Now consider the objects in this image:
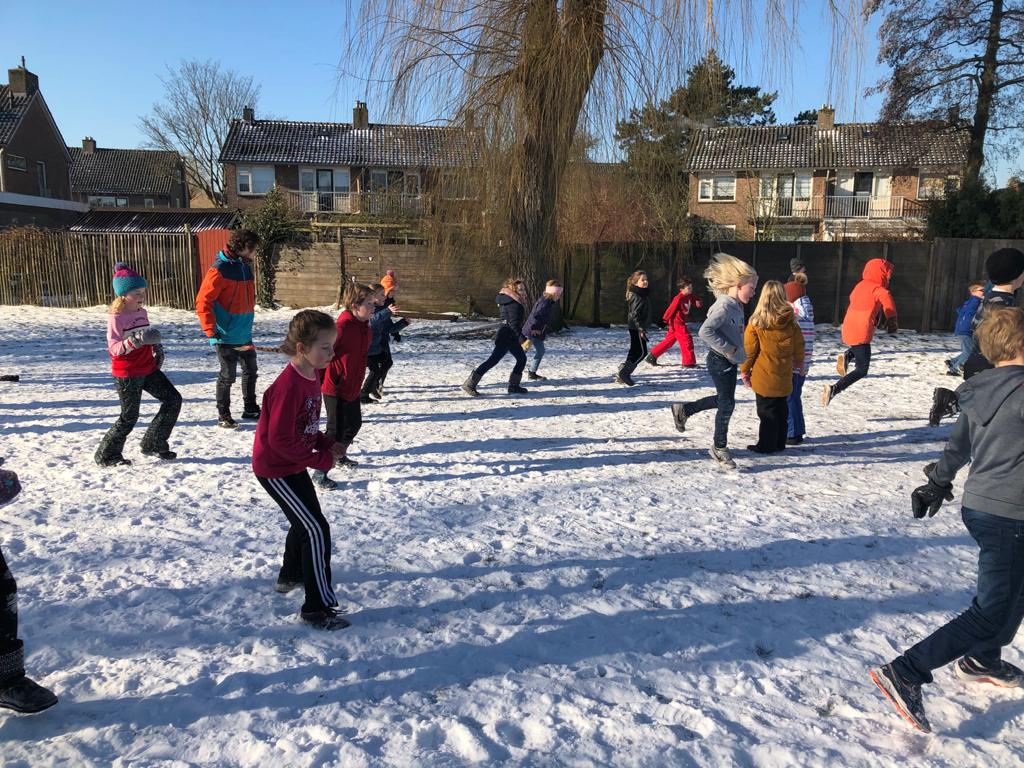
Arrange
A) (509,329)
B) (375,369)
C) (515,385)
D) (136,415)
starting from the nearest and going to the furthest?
(136,415), (375,369), (509,329), (515,385)

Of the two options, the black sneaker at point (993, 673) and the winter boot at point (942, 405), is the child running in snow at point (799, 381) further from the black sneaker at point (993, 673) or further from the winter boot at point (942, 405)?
the black sneaker at point (993, 673)

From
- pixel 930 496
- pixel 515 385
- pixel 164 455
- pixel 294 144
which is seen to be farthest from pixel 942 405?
pixel 294 144

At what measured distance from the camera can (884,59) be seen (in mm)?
22141

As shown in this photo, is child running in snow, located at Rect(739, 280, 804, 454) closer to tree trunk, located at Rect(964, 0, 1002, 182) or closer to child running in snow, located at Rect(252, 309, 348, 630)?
child running in snow, located at Rect(252, 309, 348, 630)

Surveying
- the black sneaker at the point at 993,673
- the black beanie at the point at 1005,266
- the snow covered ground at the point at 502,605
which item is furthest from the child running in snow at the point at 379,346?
the black sneaker at the point at 993,673

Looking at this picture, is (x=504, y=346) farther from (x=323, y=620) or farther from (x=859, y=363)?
(x=323, y=620)

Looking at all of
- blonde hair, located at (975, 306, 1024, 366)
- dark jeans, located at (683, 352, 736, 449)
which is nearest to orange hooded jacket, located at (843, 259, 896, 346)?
dark jeans, located at (683, 352, 736, 449)

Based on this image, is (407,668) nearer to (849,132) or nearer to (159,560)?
(159,560)

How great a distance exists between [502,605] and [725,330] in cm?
322

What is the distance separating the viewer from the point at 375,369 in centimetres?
850

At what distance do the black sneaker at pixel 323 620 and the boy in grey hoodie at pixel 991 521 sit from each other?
7.70ft

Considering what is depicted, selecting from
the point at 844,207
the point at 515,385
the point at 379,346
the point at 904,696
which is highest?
the point at 844,207

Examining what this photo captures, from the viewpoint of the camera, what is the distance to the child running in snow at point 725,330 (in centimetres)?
583

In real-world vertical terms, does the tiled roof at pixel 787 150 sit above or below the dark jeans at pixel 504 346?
above
